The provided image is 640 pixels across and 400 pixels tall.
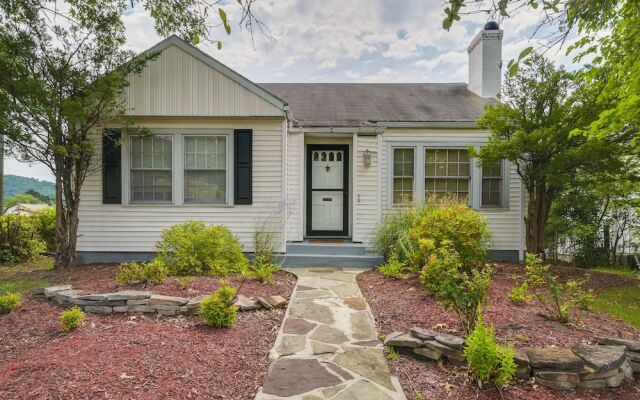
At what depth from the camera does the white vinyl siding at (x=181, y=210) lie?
21.6ft

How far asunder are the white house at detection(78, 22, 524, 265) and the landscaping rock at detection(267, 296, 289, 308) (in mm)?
2223

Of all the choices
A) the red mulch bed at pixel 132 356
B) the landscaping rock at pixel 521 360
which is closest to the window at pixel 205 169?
the red mulch bed at pixel 132 356

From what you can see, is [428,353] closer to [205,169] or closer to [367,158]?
[367,158]

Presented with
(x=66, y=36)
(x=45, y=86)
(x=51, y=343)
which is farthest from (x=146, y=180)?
(x=51, y=343)

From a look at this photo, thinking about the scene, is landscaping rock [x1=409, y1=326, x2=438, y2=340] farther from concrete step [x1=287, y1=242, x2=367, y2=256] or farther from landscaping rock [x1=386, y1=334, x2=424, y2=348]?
concrete step [x1=287, y1=242, x2=367, y2=256]

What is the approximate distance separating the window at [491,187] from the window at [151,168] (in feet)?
22.1

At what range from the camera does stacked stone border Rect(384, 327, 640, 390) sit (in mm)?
2447

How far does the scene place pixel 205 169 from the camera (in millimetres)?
6668

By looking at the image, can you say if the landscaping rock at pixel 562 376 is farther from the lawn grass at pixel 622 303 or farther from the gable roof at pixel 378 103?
the gable roof at pixel 378 103

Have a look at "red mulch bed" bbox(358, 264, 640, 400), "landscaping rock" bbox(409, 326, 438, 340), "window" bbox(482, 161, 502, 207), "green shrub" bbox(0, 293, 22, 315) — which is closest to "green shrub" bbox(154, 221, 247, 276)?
"green shrub" bbox(0, 293, 22, 315)

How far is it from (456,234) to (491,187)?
3033 mm

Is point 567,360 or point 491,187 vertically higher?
point 491,187

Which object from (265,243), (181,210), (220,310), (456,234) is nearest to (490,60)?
(456,234)

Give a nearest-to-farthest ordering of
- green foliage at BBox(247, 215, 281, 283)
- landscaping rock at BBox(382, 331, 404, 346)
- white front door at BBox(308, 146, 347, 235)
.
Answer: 1. landscaping rock at BBox(382, 331, 404, 346)
2. green foliage at BBox(247, 215, 281, 283)
3. white front door at BBox(308, 146, 347, 235)
